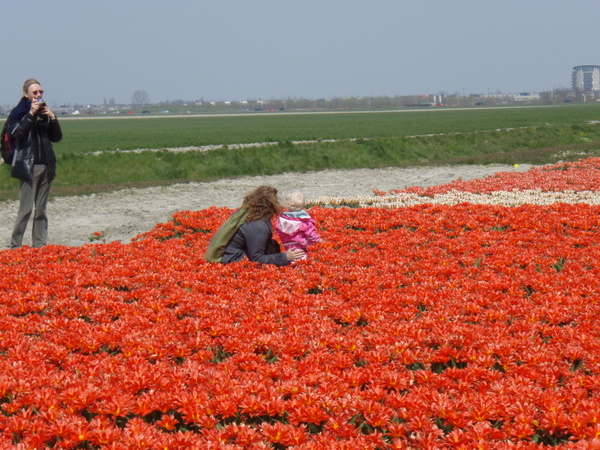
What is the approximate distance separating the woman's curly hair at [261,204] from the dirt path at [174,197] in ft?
19.9

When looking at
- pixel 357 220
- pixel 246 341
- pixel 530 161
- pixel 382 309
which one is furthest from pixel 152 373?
pixel 530 161

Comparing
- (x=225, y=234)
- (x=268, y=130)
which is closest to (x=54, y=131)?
(x=225, y=234)

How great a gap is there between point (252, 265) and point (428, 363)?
4.20 meters

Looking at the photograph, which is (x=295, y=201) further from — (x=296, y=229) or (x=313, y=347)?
(x=313, y=347)

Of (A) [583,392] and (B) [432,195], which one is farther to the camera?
(B) [432,195]

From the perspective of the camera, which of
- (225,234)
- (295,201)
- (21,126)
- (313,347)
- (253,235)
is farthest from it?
(21,126)

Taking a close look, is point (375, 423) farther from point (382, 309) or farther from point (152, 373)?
point (382, 309)

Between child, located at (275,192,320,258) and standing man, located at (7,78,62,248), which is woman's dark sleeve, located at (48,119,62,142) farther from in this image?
child, located at (275,192,320,258)

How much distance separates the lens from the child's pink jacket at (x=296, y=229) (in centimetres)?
994

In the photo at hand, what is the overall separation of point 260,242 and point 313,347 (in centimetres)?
359

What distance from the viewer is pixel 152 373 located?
535cm

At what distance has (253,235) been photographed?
9.53 meters

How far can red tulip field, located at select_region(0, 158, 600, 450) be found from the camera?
4.51 meters

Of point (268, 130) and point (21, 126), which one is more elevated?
point (268, 130)
